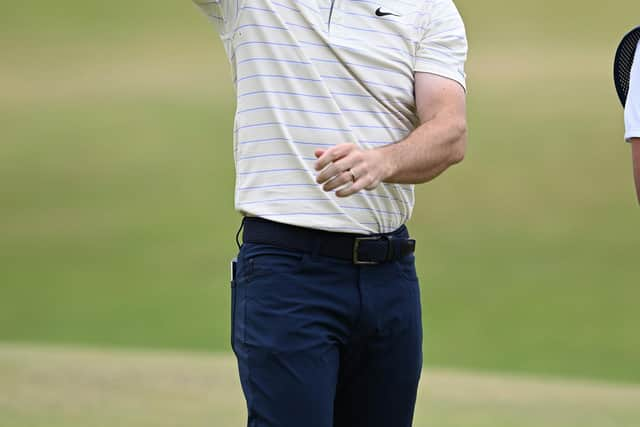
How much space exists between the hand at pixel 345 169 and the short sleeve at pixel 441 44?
1.17ft

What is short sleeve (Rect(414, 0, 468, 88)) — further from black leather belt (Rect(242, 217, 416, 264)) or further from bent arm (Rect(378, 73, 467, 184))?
black leather belt (Rect(242, 217, 416, 264))

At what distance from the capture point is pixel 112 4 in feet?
26.7

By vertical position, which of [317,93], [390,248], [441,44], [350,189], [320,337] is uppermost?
[441,44]

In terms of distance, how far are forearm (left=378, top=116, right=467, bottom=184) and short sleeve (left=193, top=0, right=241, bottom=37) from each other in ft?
1.36

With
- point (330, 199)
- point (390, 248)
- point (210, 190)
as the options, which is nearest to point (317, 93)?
point (330, 199)

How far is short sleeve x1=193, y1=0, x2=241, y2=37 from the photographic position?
2148 mm

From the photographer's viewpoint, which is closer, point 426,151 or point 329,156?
point 329,156

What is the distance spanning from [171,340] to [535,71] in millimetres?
3105

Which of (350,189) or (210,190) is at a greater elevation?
(350,189)

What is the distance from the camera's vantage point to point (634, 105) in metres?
1.80

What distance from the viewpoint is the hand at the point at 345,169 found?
72.1 inches

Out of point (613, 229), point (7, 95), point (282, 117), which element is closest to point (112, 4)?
point (7, 95)

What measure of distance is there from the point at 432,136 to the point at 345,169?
11.8 inches

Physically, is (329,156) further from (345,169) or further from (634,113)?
(634,113)
